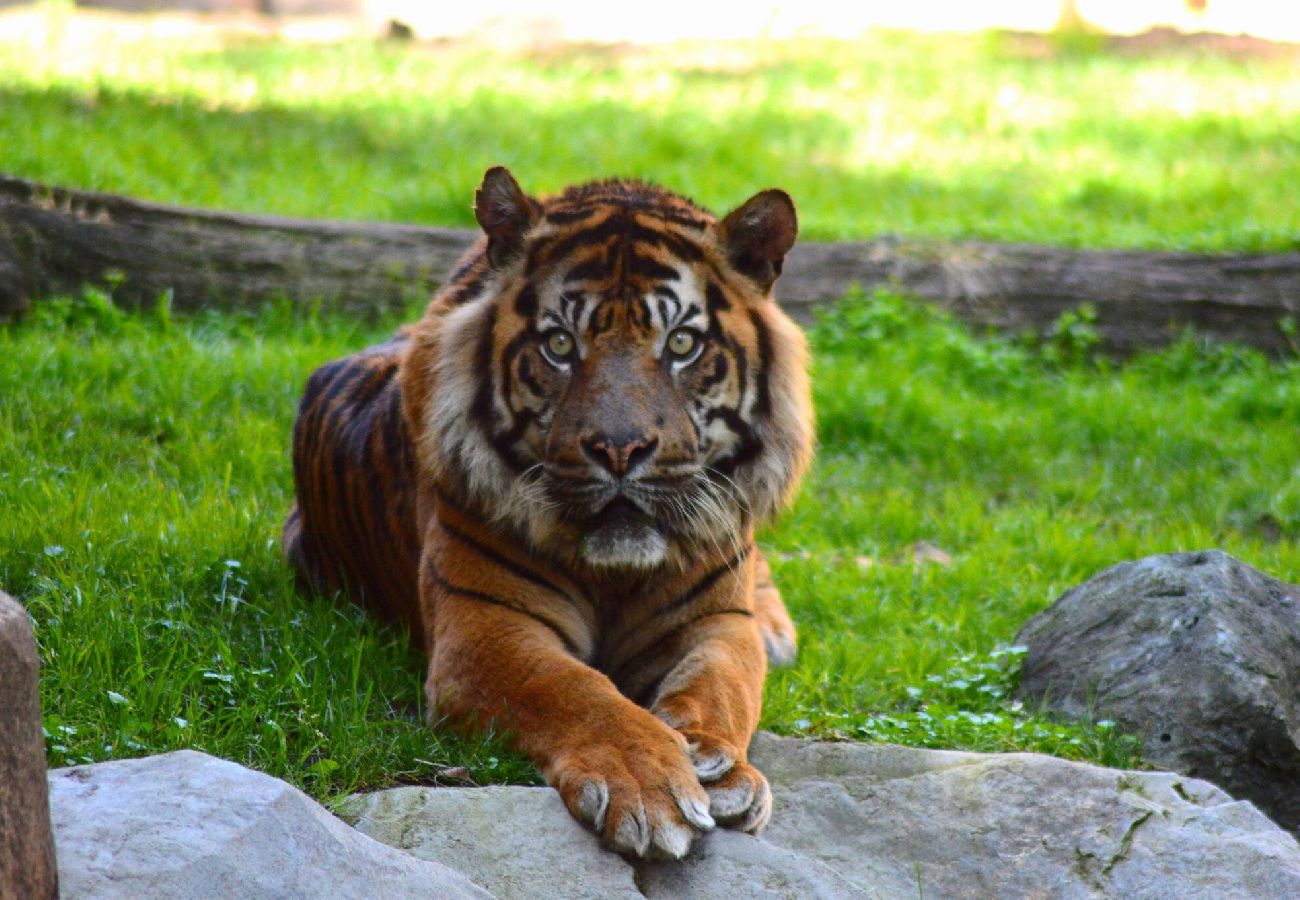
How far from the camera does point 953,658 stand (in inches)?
189

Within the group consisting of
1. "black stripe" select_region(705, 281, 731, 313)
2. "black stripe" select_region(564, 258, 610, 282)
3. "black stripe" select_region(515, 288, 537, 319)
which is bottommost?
"black stripe" select_region(515, 288, 537, 319)

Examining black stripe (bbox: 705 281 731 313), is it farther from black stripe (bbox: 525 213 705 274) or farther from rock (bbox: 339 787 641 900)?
rock (bbox: 339 787 641 900)

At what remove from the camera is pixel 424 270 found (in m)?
7.41

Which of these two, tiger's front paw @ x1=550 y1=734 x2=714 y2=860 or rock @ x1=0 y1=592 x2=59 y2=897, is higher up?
rock @ x1=0 y1=592 x2=59 y2=897

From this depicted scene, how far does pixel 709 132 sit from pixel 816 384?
184 inches

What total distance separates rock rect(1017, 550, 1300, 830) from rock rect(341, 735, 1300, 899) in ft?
1.59

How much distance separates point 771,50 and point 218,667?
12241 millimetres

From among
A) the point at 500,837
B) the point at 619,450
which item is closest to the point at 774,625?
the point at 619,450

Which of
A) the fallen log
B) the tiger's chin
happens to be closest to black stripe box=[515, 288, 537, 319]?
the tiger's chin

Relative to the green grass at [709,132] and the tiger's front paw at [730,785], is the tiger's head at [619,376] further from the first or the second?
the green grass at [709,132]

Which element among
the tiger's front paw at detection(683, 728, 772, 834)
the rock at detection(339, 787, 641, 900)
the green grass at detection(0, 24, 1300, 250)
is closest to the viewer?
the rock at detection(339, 787, 641, 900)

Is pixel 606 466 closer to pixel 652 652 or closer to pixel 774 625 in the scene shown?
pixel 652 652

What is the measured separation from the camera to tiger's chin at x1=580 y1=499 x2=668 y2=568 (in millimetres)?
3676

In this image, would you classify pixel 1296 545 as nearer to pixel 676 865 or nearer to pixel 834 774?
pixel 834 774
